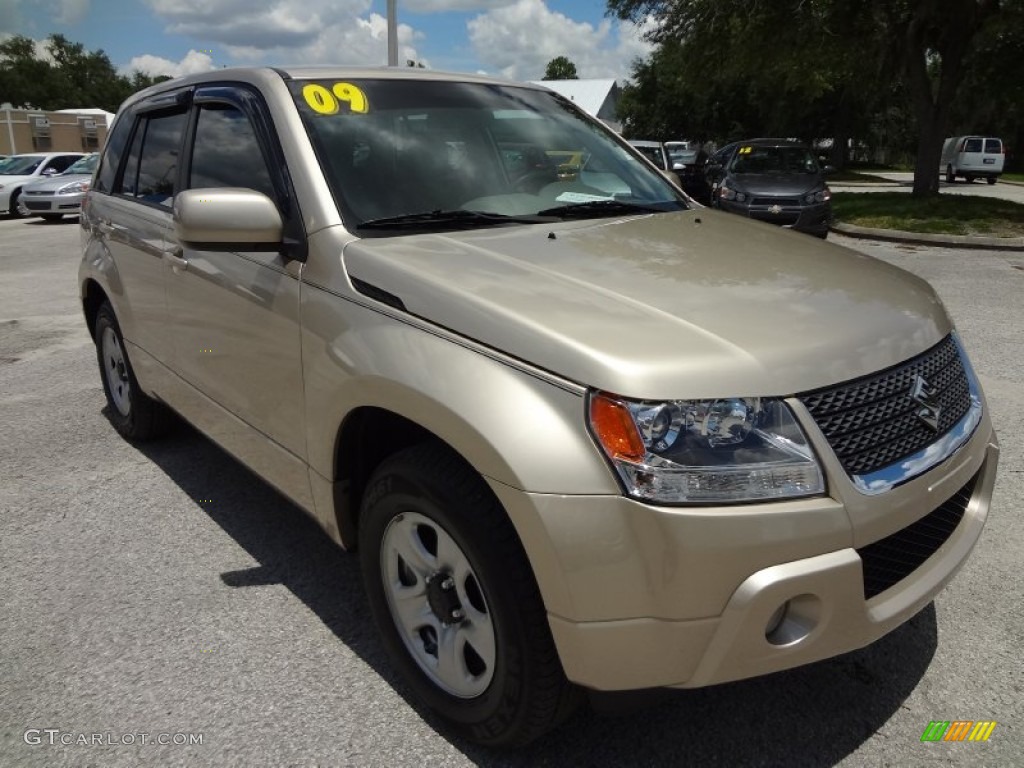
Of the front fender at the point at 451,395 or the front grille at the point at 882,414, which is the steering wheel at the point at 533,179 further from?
the front grille at the point at 882,414

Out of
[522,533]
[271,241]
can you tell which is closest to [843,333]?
[522,533]

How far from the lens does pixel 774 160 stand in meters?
15.0

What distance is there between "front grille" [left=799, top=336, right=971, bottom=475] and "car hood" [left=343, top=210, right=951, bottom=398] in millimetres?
41

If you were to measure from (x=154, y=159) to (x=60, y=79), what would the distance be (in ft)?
341

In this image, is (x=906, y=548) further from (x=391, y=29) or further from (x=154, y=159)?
(x=391, y=29)

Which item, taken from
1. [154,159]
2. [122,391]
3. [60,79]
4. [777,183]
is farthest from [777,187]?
[60,79]

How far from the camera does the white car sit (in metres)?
20.6

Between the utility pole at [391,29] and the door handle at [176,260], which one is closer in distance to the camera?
the door handle at [176,260]

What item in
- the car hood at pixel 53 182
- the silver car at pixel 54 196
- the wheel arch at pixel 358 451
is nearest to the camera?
the wheel arch at pixel 358 451

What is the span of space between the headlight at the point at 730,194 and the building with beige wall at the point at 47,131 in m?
28.4

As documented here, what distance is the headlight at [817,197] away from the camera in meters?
13.5

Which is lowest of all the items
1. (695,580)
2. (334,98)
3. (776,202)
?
(776,202)
